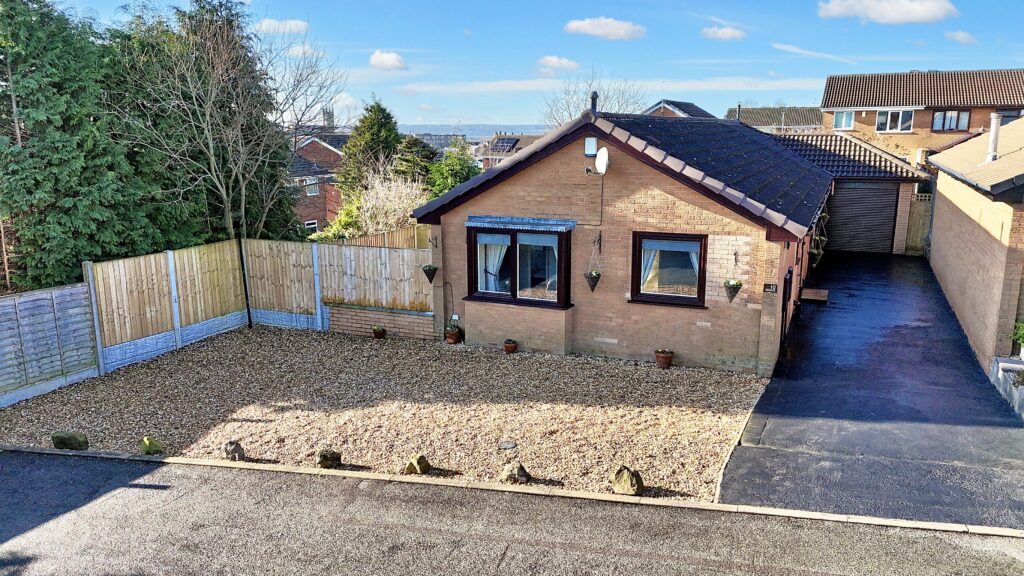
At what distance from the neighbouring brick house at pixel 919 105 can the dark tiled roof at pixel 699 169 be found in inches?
1401

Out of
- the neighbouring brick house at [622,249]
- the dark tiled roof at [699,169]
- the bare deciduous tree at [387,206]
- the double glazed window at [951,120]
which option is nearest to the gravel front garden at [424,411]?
the neighbouring brick house at [622,249]

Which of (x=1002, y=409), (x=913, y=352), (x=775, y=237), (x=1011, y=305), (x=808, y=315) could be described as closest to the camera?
(x=1002, y=409)

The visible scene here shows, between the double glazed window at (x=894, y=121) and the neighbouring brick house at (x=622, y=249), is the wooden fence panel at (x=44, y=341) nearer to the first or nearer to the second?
the neighbouring brick house at (x=622, y=249)

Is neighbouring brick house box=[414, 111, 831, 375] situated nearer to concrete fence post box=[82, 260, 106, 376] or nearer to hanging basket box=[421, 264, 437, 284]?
hanging basket box=[421, 264, 437, 284]

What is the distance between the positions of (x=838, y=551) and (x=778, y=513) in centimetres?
78

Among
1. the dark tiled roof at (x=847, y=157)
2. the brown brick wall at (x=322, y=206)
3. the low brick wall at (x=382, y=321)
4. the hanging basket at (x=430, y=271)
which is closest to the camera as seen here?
the hanging basket at (x=430, y=271)

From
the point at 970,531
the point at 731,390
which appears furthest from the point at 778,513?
the point at 731,390

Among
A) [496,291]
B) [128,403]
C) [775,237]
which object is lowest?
[128,403]

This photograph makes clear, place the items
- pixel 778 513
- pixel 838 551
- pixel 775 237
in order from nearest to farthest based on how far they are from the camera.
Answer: pixel 838 551 → pixel 778 513 → pixel 775 237

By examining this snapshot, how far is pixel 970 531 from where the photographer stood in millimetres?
7098

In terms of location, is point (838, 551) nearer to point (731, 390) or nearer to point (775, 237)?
point (731, 390)

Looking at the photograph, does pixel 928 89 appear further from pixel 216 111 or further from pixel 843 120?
pixel 216 111

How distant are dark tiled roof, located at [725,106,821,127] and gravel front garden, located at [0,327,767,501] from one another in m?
74.8

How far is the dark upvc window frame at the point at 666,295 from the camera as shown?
1253 cm
